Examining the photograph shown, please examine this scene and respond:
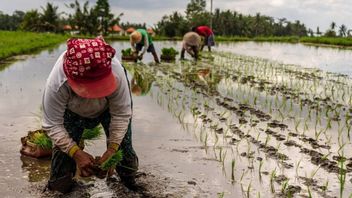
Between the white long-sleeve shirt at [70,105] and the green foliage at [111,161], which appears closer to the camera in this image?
the white long-sleeve shirt at [70,105]

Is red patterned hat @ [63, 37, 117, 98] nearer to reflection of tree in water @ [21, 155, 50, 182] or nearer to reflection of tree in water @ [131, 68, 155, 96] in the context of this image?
reflection of tree in water @ [21, 155, 50, 182]

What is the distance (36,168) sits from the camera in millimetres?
3734

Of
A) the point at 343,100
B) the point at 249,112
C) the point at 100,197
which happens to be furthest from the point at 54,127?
the point at 343,100

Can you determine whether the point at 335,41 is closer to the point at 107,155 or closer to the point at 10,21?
the point at 107,155

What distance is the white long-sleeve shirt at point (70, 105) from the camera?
252 centimetres

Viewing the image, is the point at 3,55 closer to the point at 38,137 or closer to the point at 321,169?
the point at 38,137

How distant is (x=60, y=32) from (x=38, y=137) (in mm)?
34719

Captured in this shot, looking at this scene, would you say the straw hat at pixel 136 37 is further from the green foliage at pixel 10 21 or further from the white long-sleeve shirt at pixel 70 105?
the green foliage at pixel 10 21

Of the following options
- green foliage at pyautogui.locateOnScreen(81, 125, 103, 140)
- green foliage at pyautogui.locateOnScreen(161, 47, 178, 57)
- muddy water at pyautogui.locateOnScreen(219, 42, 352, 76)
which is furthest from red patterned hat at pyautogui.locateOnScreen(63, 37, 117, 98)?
green foliage at pyautogui.locateOnScreen(161, 47, 178, 57)

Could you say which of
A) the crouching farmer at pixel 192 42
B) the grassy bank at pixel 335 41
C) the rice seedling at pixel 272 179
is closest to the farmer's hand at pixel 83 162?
the rice seedling at pixel 272 179

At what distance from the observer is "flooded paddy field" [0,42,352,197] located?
3354 mm

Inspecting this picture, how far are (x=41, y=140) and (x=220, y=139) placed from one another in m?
1.90

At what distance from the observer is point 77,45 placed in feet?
7.73

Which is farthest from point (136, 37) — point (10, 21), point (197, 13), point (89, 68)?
point (10, 21)
